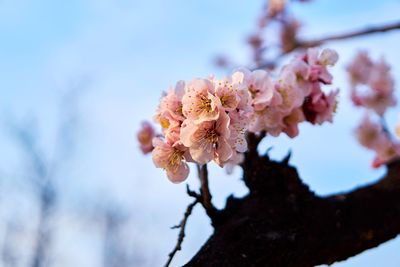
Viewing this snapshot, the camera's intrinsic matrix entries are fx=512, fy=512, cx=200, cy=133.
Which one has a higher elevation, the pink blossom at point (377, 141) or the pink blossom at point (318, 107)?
the pink blossom at point (377, 141)

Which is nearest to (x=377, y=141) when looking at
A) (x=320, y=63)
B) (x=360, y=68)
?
(x=360, y=68)

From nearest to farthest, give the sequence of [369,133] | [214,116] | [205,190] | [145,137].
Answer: [214,116], [205,190], [145,137], [369,133]

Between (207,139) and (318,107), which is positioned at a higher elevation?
(318,107)

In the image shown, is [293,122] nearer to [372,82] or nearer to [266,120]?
[266,120]

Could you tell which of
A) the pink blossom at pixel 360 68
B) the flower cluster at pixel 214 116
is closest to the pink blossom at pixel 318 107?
the flower cluster at pixel 214 116

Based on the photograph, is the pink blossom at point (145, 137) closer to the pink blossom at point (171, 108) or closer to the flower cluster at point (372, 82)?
the pink blossom at point (171, 108)

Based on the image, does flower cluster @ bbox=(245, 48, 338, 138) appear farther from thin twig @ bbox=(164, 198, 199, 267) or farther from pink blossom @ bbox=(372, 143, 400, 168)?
pink blossom @ bbox=(372, 143, 400, 168)
